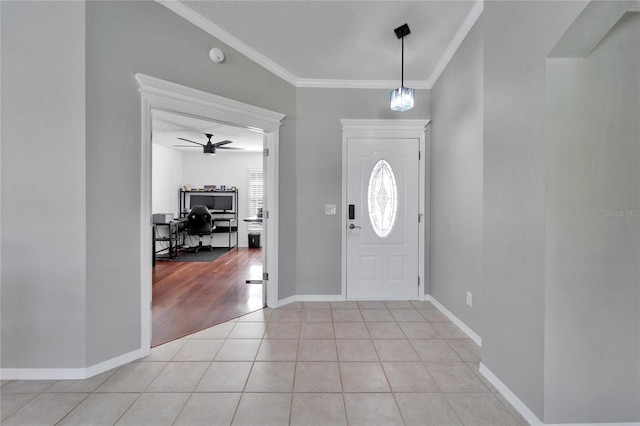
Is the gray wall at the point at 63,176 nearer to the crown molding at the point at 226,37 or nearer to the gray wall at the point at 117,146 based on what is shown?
the gray wall at the point at 117,146

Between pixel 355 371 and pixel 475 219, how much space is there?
5.18 ft

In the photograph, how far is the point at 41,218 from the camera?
173 centimetres

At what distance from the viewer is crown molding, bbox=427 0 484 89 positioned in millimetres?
2094

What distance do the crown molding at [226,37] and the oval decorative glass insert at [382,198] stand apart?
1.51 meters

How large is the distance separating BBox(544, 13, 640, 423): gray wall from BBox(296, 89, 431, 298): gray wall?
199 cm

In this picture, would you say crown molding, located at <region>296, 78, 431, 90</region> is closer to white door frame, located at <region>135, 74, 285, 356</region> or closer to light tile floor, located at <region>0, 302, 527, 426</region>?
white door frame, located at <region>135, 74, 285, 356</region>

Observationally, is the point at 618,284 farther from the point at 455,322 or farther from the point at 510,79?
the point at 455,322

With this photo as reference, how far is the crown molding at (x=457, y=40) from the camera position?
209cm

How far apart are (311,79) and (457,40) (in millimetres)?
1569

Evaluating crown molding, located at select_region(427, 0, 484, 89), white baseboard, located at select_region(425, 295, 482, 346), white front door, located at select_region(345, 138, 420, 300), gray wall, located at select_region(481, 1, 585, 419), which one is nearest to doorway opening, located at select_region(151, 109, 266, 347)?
white front door, located at select_region(345, 138, 420, 300)

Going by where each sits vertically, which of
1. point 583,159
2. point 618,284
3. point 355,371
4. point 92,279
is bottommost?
point 355,371

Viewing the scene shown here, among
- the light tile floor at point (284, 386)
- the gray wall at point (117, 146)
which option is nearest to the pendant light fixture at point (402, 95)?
the gray wall at point (117, 146)

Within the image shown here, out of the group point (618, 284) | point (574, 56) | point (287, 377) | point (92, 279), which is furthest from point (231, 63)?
point (618, 284)

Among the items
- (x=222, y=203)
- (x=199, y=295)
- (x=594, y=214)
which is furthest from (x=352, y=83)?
(x=222, y=203)
